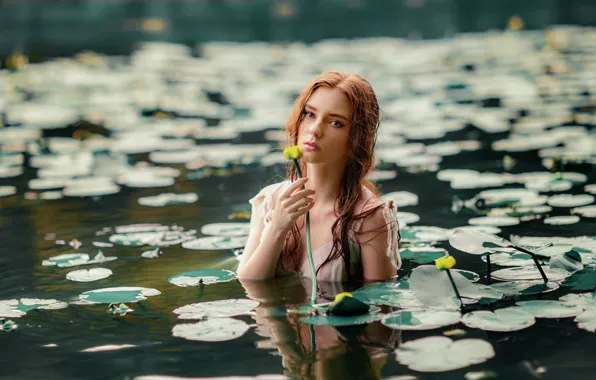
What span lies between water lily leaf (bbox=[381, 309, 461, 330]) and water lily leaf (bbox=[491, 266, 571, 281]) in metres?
0.50

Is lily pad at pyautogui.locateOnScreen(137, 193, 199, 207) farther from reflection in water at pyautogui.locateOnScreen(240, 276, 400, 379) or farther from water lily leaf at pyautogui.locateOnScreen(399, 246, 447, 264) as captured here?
reflection in water at pyautogui.locateOnScreen(240, 276, 400, 379)

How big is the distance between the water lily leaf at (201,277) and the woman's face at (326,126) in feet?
1.91

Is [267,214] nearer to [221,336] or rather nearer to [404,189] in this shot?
[221,336]

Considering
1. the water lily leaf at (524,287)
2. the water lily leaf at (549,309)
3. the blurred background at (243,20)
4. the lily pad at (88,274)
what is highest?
the blurred background at (243,20)

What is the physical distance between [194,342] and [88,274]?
920mm

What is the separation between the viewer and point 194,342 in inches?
99.6

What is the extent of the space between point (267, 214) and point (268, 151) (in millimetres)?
2759

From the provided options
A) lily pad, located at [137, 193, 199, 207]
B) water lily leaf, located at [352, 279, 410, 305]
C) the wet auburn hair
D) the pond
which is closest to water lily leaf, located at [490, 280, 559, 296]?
the pond

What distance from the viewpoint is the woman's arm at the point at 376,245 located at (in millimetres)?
2953

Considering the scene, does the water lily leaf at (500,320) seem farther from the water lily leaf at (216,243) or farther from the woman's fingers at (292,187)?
the water lily leaf at (216,243)

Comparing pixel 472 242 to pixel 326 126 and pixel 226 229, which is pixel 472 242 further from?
pixel 226 229

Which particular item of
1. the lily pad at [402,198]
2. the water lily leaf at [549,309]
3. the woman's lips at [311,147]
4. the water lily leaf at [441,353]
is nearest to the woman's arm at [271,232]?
the woman's lips at [311,147]

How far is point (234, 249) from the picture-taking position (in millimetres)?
3643

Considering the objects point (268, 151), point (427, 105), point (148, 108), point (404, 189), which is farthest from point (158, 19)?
point (404, 189)
